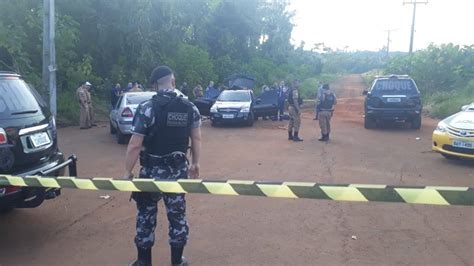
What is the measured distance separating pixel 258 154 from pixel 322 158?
4.78ft

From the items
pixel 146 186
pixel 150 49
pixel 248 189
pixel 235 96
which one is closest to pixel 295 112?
pixel 235 96

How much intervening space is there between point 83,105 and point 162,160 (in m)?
12.2

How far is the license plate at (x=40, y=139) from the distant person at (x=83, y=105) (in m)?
10.5

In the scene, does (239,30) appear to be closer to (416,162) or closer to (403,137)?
(403,137)

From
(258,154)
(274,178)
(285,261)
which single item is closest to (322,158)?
(258,154)

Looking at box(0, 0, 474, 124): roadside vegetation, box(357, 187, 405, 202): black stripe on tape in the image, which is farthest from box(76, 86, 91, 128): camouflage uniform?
box(357, 187, 405, 202): black stripe on tape

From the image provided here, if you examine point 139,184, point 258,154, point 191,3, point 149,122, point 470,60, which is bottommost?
point 258,154

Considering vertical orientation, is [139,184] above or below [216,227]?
above

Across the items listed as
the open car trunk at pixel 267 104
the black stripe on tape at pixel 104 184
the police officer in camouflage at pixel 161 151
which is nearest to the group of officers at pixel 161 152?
the police officer in camouflage at pixel 161 151

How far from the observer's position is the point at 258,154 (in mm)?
10414

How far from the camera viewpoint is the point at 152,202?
3939 mm

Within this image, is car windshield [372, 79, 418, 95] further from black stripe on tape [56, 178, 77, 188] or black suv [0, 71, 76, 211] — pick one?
black stripe on tape [56, 178, 77, 188]

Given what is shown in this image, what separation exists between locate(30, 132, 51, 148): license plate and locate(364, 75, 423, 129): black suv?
11914 mm

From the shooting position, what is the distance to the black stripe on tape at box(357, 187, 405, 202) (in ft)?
9.50
